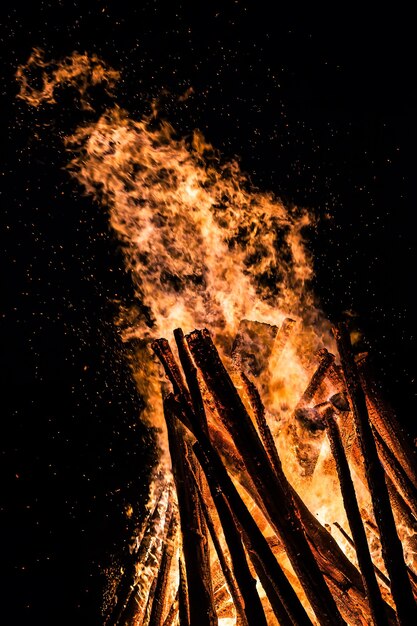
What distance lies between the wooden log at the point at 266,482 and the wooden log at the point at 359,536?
193 mm

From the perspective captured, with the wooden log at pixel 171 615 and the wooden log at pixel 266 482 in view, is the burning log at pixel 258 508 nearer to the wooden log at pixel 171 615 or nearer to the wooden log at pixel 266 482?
the wooden log at pixel 266 482

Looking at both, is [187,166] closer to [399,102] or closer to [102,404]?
[399,102]

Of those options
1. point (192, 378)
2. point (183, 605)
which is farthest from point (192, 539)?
point (192, 378)

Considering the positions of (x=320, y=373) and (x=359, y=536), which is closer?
(x=359, y=536)

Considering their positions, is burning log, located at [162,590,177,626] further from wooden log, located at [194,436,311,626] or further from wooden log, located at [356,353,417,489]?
wooden log, located at [356,353,417,489]

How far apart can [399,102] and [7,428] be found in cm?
1651

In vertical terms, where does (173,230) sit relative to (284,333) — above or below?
above

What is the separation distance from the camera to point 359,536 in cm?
159

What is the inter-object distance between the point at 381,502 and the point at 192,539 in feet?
3.12

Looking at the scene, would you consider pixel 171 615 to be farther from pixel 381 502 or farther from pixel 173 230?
pixel 173 230

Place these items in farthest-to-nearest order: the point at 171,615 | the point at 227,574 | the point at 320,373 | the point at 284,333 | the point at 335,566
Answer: the point at 284,333
the point at 320,373
the point at 171,615
the point at 227,574
the point at 335,566

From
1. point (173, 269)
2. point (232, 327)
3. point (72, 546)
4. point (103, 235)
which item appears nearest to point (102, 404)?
point (72, 546)

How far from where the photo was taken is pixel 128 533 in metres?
11.3

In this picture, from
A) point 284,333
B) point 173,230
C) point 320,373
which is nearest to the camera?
point 320,373
